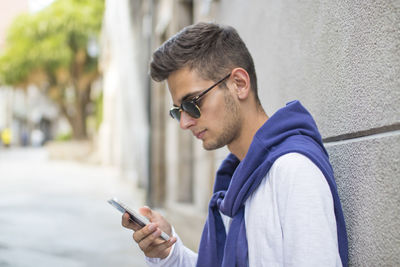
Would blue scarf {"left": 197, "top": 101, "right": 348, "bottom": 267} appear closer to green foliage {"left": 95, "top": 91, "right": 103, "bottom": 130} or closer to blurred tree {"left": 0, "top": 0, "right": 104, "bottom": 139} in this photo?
blurred tree {"left": 0, "top": 0, "right": 104, "bottom": 139}

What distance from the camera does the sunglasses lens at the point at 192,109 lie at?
211 centimetres

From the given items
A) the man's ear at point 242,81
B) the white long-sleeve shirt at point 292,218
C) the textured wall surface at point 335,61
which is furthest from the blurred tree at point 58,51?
the white long-sleeve shirt at point 292,218

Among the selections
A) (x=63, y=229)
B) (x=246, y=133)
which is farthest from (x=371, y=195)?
(x=63, y=229)

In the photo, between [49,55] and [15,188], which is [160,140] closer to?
[15,188]

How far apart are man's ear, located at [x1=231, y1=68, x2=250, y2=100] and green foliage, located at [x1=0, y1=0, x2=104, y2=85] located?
2605 cm

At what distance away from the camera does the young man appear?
1615 mm

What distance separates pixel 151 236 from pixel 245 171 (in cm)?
52

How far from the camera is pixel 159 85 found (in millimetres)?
9789

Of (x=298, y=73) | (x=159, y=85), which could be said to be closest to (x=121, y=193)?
(x=159, y=85)

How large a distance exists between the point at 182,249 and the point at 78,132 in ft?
90.8

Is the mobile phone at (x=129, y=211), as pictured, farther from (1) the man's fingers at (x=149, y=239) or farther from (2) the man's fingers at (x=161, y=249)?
(2) the man's fingers at (x=161, y=249)

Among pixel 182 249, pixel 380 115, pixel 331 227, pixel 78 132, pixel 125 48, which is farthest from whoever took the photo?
pixel 78 132

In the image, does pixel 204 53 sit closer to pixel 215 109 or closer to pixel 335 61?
pixel 215 109

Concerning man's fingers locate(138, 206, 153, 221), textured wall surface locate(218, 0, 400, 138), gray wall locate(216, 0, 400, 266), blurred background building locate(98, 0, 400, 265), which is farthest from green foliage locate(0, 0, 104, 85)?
man's fingers locate(138, 206, 153, 221)
